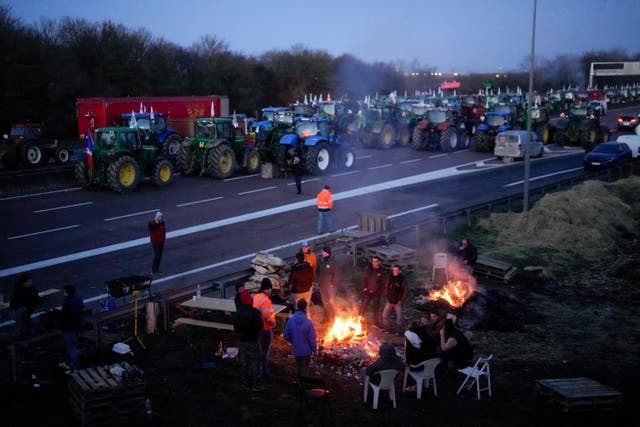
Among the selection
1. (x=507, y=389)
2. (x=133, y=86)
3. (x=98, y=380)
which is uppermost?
(x=133, y=86)

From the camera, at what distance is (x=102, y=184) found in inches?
944

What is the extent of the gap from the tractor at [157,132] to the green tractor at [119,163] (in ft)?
7.38

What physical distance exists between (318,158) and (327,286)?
15.6 m

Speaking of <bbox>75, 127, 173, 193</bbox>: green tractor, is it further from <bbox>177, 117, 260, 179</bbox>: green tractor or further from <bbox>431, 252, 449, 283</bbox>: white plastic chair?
<bbox>431, 252, 449, 283</bbox>: white plastic chair

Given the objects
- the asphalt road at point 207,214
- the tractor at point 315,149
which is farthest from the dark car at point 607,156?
the tractor at point 315,149

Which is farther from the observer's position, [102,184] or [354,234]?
[102,184]

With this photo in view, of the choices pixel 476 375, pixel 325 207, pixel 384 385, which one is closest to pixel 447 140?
pixel 325 207

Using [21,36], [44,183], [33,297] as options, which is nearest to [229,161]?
[44,183]

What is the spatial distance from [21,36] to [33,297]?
121ft

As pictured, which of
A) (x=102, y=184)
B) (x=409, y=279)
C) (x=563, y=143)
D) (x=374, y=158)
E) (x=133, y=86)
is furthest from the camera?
(x=133, y=86)

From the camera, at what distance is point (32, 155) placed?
30906 millimetres

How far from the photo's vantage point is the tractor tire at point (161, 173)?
2469 cm

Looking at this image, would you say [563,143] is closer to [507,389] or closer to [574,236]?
[574,236]

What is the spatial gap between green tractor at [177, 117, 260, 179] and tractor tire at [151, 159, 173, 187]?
5.80 ft
